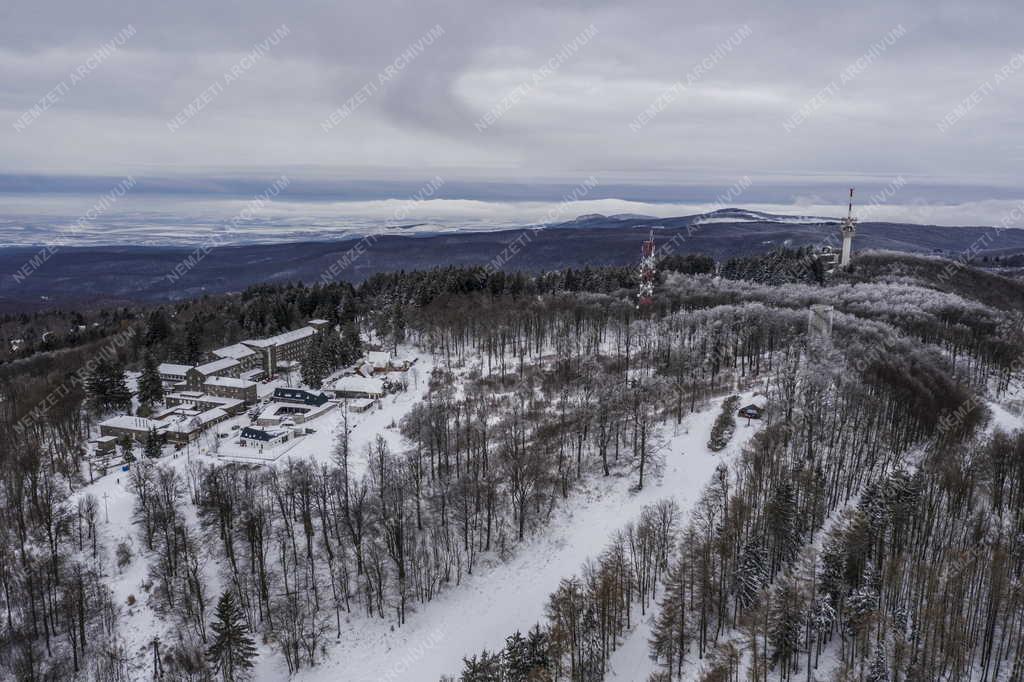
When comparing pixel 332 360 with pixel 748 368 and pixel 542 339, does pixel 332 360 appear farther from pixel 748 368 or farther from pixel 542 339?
pixel 748 368

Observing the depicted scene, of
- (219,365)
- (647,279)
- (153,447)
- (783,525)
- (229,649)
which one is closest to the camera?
(229,649)

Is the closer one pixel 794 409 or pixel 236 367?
pixel 794 409

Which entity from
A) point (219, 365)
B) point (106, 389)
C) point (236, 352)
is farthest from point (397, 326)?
point (106, 389)

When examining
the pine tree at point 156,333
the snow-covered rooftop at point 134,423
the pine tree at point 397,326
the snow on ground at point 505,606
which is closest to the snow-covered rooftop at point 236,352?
the snow-covered rooftop at point 134,423

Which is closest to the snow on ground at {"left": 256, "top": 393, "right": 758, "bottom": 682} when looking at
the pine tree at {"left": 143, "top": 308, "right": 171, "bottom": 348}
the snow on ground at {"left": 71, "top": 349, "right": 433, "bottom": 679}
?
the snow on ground at {"left": 71, "top": 349, "right": 433, "bottom": 679}

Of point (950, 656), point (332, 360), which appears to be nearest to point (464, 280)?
point (332, 360)

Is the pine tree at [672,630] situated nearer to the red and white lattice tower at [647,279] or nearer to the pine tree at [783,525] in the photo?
the pine tree at [783,525]

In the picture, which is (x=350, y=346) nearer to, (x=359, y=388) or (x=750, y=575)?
(x=359, y=388)

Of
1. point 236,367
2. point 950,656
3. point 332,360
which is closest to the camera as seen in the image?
point 950,656
